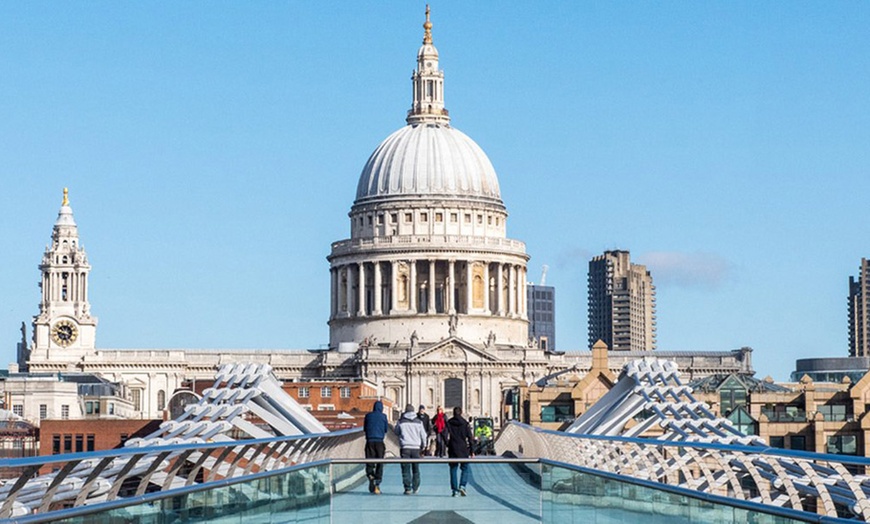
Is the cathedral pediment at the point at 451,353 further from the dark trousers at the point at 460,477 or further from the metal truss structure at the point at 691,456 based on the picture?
the dark trousers at the point at 460,477

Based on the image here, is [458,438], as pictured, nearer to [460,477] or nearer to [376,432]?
[376,432]

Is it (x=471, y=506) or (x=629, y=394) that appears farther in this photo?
(x=629, y=394)

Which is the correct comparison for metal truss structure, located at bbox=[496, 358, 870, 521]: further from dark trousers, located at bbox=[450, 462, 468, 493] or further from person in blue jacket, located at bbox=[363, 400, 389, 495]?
person in blue jacket, located at bbox=[363, 400, 389, 495]

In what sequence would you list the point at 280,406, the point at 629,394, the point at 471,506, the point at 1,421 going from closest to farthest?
the point at 471,506
the point at 280,406
the point at 629,394
the point at 1,421

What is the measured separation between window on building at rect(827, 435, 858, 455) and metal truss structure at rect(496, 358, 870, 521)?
1995 cm

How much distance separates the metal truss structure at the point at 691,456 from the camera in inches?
969

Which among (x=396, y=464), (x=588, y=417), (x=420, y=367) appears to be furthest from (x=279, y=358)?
(x=396, y=464)

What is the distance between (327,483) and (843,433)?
237 ft

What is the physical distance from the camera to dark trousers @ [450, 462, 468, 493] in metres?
27.9

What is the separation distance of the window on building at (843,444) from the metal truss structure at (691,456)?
1995 cm

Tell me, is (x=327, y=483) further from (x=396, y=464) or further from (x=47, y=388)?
(x=47, y=388)

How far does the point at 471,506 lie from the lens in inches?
1072

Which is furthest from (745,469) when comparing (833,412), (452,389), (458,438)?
(452,389)

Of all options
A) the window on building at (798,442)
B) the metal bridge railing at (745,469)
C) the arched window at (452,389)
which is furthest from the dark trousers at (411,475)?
the arched window at (452,389)
